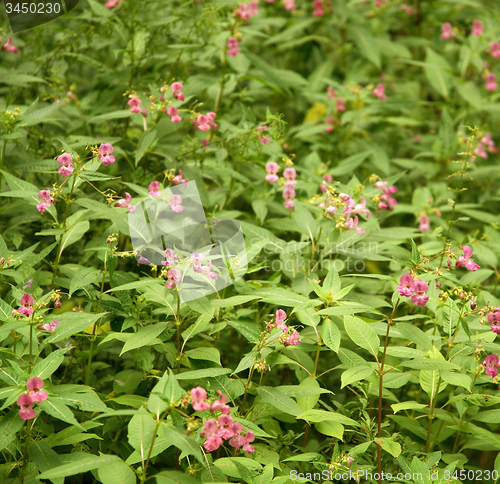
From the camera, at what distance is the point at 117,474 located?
1554 mm

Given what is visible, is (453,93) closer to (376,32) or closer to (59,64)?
(376,32)

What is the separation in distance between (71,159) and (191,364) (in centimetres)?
104

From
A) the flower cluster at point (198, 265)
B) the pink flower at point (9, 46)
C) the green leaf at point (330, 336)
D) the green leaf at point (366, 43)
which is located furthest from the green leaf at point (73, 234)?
the green leaf at point (366, 43)

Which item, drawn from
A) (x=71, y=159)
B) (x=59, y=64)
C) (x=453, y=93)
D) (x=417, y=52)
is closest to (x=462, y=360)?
(x=71, y=159)

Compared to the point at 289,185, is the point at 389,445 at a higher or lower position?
lower

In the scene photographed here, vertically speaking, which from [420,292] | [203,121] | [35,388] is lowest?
[35,388]

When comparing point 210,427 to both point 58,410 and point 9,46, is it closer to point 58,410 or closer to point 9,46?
point 58,410

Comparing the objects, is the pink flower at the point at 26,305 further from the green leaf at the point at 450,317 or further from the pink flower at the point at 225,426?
the green leaf at the point at 450,317

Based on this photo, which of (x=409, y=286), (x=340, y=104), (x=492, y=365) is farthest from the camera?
(x=340, y=104)

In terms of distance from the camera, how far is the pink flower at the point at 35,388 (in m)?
1.59

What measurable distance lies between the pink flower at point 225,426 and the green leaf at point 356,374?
1.49 feet

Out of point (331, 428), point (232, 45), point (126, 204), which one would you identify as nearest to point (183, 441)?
point (331, 428)

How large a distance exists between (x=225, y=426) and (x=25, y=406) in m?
0.67

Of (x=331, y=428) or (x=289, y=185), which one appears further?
(x=289, y=185)
